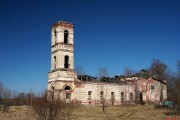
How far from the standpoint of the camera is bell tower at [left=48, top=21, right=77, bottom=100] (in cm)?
3719

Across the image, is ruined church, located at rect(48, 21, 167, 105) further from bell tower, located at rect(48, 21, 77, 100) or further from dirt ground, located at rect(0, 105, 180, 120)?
dirt ground, located at rect(0, 105, 180, 120)

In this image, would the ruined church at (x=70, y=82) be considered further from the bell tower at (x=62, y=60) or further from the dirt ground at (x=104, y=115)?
the dirt ground at (x=104, y=115)

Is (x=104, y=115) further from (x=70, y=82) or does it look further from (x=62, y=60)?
(x=62, y=60)

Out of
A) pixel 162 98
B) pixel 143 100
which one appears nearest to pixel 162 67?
pixel 162 98

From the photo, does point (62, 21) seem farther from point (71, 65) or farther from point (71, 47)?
point (71, 65)

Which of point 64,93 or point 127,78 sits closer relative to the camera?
point 64,93

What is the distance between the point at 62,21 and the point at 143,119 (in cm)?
2131

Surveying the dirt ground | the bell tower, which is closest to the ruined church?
the bell tower

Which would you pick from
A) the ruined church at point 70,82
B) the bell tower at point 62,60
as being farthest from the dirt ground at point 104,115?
the bell tower at point 62,60

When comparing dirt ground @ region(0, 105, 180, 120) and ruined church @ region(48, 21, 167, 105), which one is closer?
dirt ground @ region(0, 105, 180, 120)

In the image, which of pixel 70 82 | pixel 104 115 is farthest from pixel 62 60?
pixel 104 115

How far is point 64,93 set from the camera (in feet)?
121

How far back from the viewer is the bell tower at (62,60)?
122 feet

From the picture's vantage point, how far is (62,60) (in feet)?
124
